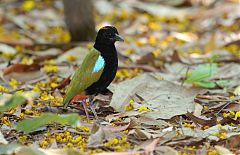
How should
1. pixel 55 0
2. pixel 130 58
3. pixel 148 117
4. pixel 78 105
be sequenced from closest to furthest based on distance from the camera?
pixel 148 117
pixel 78 105
pixel 130 58
pixel 55 0

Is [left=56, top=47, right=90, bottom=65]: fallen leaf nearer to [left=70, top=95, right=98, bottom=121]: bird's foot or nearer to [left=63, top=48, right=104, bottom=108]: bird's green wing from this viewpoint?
[left=70, top=95, right=98, bottom=121]: bird's foot

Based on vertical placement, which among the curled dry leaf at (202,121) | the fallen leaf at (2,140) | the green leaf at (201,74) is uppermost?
the green leaf at (201,74)

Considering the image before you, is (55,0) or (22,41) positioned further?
(55,0)

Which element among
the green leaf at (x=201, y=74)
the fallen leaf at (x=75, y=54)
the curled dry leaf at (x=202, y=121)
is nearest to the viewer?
the curled dry leaf at (x=202, y=121)

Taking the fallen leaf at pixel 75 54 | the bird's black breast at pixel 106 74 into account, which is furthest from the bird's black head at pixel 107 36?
the fallen leaf at pixel 75 54

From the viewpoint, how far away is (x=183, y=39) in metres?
8.48

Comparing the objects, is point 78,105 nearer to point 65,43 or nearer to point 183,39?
point 65,43

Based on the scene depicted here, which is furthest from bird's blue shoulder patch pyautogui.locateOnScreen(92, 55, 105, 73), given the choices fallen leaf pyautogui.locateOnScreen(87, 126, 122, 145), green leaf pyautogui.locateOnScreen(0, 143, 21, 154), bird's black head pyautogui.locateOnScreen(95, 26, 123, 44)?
green leaf pyautogui.locateOnScreen(0, 143, 21, 154)

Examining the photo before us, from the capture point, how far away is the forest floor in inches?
167

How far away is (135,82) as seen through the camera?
19.1 feet

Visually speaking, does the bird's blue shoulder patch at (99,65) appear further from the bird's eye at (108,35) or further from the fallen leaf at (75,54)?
the fallen leaf at (75,54)

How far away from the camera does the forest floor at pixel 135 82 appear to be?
425cm

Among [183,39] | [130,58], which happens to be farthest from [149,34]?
[130,58]

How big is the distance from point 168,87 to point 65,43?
2.40 metres
